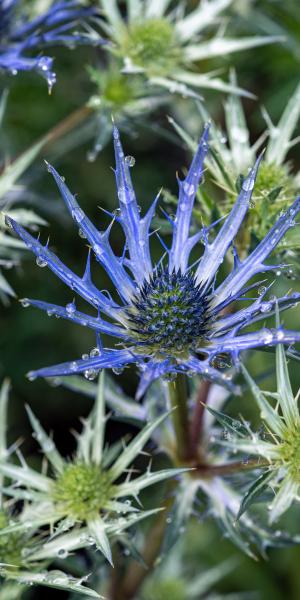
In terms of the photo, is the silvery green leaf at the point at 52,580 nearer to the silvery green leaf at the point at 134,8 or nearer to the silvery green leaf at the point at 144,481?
the silvery green leaf at the point at 144,481

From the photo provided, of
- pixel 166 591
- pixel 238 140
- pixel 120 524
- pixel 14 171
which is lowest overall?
pixel 166 591

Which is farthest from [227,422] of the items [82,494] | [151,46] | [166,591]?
[151,46]

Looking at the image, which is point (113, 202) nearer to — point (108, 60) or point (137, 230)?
point (108, 60)

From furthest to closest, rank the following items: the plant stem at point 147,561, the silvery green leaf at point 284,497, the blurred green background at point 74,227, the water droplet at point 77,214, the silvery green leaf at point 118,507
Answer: the blurred green background at point 74,227, the plant stem at point 147,561, the silvery green leaf at point 118,507, the water droplet at point 77,214, the silvery green leaf at point 284,497

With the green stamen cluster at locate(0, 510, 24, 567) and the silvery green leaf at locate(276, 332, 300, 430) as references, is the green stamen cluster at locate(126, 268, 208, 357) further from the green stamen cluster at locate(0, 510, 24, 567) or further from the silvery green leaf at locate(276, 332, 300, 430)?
the green stamen cluster at locate(0, 510, 24, 567)

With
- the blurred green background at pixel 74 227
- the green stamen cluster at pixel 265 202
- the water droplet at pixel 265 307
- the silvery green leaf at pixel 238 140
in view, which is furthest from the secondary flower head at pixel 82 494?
the blurred green background at pixel 74 227

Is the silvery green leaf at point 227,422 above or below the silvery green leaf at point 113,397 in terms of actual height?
below

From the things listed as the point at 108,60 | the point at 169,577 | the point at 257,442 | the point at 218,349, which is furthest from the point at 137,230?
the point at 169,577

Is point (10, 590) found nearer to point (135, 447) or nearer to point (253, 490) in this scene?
point (135, 447)
